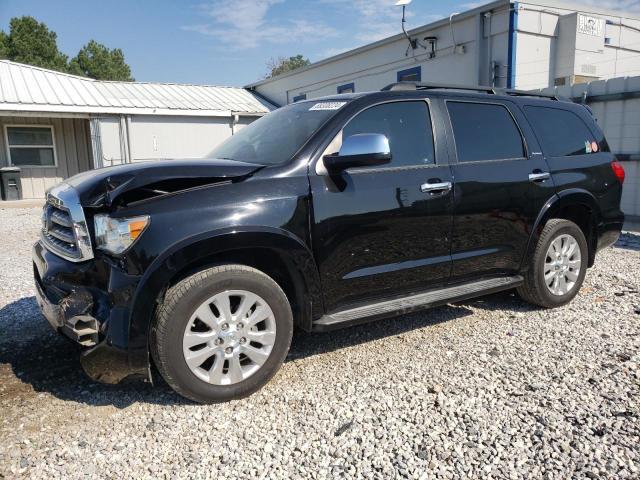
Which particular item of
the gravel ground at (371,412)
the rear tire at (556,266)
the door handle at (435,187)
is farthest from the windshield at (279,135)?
the rear tire at (556,266)

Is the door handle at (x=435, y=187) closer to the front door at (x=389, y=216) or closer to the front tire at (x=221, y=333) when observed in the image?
the front door at (x=389, y=216)

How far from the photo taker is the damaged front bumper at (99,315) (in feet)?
9.09

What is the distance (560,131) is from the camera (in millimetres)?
4785

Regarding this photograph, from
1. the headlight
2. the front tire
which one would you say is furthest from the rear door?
the headlight

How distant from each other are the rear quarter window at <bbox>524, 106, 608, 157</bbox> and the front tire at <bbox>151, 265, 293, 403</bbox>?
2958 mm

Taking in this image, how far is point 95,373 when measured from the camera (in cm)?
288

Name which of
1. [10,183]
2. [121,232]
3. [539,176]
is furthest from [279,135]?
[10,183]

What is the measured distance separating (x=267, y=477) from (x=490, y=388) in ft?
5.08

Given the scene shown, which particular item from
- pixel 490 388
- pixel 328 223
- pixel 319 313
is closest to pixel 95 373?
pixel 319 313

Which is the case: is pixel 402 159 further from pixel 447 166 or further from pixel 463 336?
pixel 463 336

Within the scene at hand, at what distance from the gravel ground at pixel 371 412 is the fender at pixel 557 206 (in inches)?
27.6

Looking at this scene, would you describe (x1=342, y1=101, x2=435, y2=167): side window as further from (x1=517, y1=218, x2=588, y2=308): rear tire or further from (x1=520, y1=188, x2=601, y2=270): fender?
(x1=517, y1=218, x2=588, y2=308): rear tire

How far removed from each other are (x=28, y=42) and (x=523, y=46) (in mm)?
44922

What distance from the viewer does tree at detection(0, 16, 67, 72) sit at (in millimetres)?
42969
